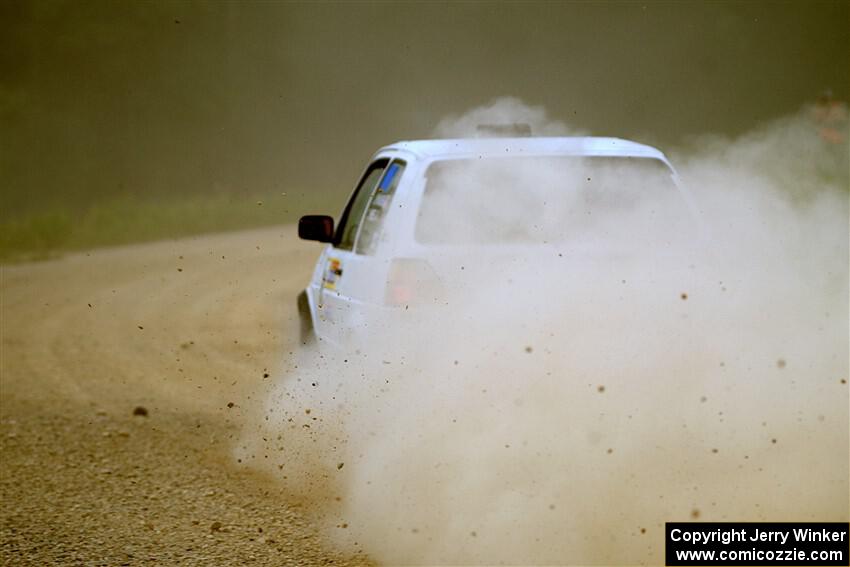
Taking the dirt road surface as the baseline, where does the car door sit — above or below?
above

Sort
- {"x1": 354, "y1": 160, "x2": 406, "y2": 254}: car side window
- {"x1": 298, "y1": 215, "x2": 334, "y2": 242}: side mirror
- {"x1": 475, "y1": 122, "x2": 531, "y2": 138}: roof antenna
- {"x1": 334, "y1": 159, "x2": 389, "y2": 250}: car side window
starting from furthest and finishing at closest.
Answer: {"x1": 298, "y1": 215, "x2": 334, "y2": 242}: side mirror
{"x1": 334, "y1": 159, "x2": 389, "y2": 250}: car side window
{"x1": 475, "y1": 122, "x2": 531, "y2": 138}: roof antenna
{"x1": 354, "y1": 160, "x2": 406, "y2": 254}: car side window

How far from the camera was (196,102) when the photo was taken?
36.4 metres

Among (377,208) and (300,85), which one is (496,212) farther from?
(300,85)

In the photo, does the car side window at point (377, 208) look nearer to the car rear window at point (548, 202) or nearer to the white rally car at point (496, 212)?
the white rally car at point (496, 212)

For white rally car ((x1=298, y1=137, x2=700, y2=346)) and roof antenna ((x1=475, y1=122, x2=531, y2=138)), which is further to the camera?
roof antenna ((x1=475, y1=122, x2=531, y2=138))

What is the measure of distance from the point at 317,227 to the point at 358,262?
89cm

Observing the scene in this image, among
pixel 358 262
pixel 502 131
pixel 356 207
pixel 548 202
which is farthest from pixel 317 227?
pixel 548 202

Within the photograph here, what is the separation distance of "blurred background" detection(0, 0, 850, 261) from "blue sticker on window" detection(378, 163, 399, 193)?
1624 centimetres

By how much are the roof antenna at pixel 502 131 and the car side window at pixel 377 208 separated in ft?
1.47

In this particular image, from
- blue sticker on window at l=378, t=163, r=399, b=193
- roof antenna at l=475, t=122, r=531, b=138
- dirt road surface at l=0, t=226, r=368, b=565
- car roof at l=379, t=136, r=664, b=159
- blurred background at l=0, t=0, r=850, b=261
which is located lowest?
dirt road surface at l=0, t=226, r=368, b=565

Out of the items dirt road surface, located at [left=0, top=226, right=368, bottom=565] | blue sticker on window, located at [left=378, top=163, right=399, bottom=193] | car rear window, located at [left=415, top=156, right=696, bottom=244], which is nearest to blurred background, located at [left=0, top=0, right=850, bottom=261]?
dirt road surface, located at [left=0, top=226, right=368, bottom=565]

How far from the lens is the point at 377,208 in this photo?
21.8 ft

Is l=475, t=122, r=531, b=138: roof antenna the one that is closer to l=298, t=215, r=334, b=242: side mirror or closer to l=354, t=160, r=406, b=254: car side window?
A: l=354, t=160, r=406, b=254: car side window

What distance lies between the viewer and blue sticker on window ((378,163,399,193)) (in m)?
6.69
